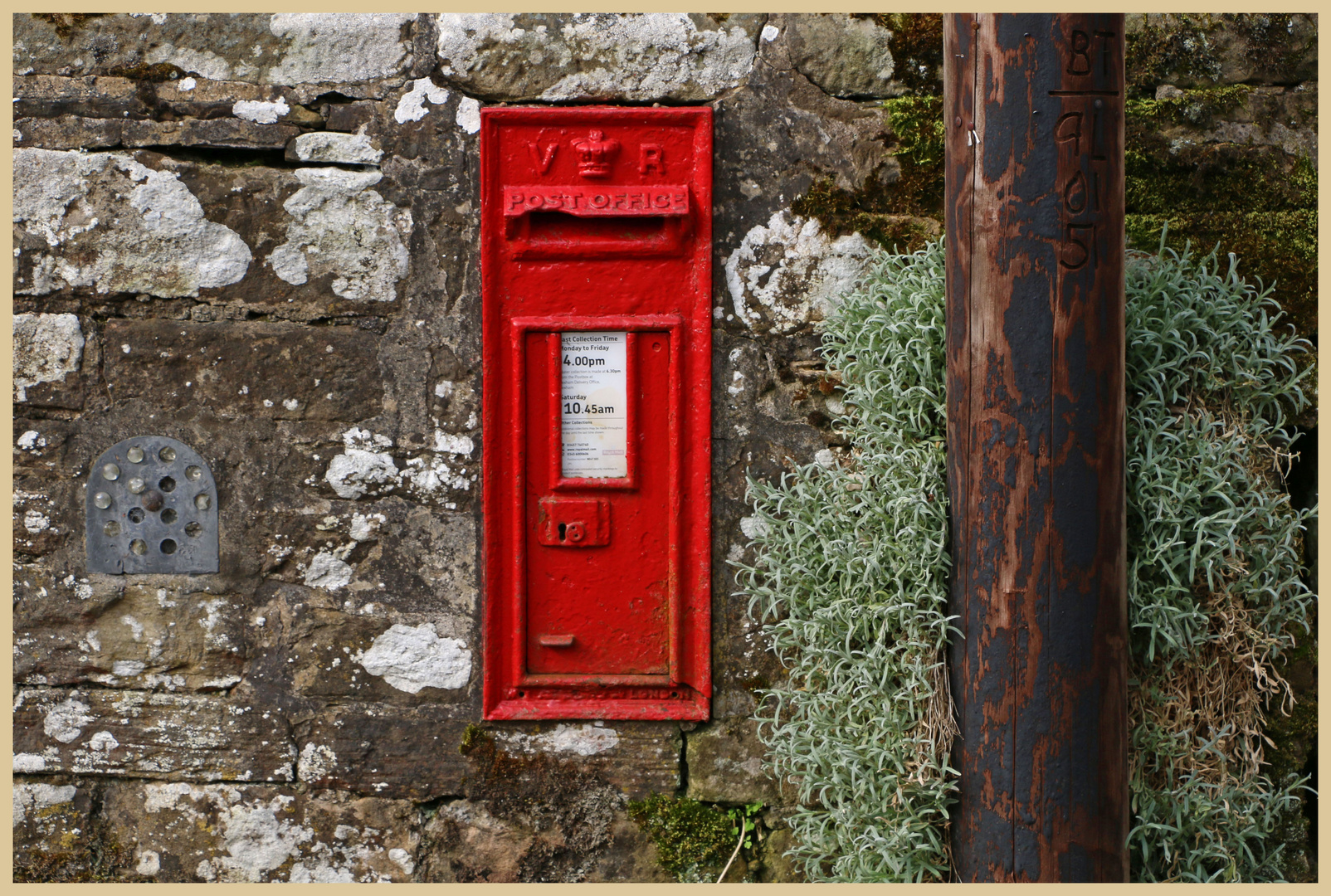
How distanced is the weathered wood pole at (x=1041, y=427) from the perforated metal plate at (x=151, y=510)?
2.16 metres

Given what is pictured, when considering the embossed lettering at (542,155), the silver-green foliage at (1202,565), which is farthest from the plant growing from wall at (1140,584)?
the embossed lettering at (542,155)

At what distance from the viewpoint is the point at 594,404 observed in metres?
2.48

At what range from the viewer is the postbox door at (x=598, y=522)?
248cm

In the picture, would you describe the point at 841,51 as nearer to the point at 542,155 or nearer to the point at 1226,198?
the point at 542,155

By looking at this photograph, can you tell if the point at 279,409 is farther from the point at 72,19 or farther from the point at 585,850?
the point at 585,850

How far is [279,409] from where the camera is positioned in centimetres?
255

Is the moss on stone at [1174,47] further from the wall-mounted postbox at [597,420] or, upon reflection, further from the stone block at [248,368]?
the stone block at [248,368]

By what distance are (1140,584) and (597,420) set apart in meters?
1.49

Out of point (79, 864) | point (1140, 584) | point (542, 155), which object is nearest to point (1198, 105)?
point (1140, 584)

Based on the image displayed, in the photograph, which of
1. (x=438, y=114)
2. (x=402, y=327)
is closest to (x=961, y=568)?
(x=402, y=327)

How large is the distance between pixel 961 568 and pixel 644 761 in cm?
111

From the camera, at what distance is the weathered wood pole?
1.94 meters

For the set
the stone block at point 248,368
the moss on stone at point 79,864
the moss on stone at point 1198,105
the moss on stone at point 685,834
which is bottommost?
the moss on stone at point 79,864

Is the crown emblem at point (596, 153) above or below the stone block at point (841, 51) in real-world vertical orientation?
below
